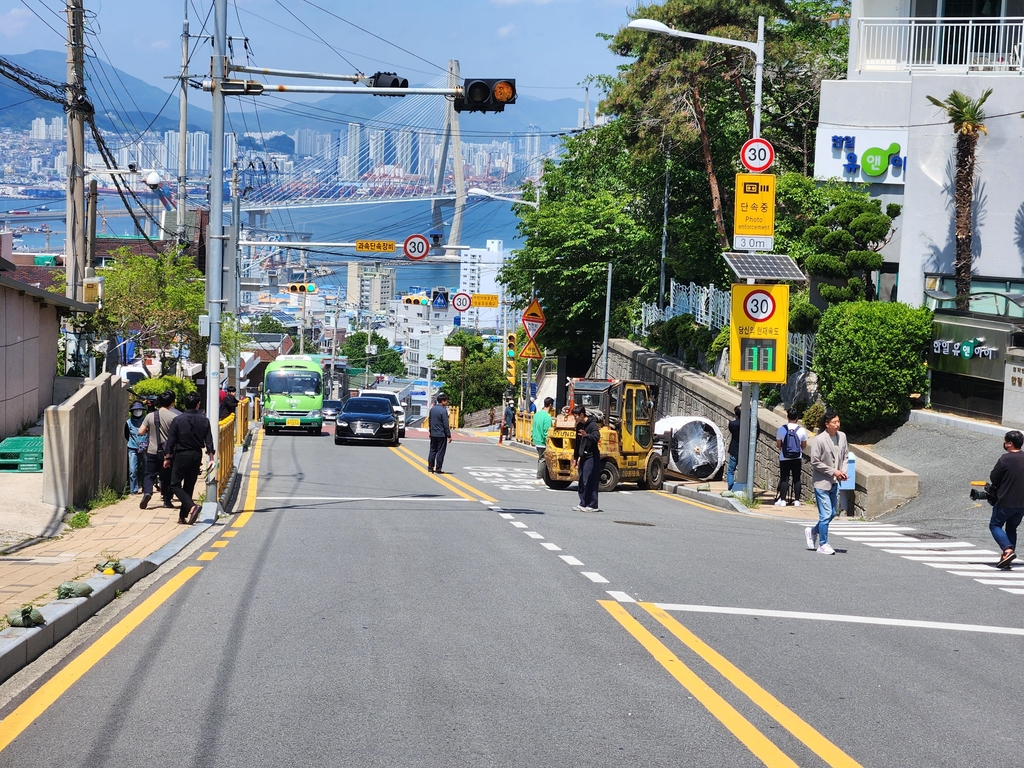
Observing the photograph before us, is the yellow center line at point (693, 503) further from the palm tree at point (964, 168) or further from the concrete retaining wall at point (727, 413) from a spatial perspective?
the palm tree at point (964, 168)

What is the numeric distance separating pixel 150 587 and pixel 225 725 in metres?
4.89

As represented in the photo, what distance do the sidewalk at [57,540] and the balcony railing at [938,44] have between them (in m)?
22.8

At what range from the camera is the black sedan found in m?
38.1

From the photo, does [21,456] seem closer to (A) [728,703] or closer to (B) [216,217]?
(B) [216,217]

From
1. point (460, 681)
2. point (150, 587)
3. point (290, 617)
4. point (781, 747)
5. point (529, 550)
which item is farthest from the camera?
point (529, 550)

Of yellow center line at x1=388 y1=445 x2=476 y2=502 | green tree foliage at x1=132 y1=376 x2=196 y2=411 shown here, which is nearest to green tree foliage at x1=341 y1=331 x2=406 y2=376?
yellow center line at x1=388 y1=445 x2=476 y2=502

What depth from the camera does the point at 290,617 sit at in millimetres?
9227

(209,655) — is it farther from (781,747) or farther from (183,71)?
(183,71)

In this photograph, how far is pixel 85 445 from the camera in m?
17.0

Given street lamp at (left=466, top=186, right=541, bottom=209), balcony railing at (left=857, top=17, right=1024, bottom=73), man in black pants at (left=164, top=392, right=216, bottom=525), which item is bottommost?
man in black pants at (left=164, top=392, right=216, bottom=525)

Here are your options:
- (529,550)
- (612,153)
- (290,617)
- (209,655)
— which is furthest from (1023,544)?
(612,153)

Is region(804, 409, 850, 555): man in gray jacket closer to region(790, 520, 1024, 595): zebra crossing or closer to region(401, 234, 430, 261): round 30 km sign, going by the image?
region(790, 520, 1024, 595): zebra crossing

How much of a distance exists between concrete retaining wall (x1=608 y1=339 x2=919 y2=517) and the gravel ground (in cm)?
39

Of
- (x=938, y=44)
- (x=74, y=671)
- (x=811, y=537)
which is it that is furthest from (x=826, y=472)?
(x=938, y=44)
